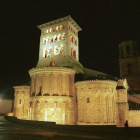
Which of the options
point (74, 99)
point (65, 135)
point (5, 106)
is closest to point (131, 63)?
point (74, 99)

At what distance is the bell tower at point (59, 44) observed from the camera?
35.1m

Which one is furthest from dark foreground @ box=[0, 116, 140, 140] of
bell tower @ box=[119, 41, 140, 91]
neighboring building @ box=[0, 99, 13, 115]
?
bell tower @ box=[119, 41, 140, 91]

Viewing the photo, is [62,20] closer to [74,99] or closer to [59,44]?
[59,44]

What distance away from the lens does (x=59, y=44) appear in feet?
120

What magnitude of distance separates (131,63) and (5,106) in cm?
3592

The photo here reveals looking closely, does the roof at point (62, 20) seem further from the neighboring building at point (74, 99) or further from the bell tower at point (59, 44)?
the neighboring building at point (74, 99)

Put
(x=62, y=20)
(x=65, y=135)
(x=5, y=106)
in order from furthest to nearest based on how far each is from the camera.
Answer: (x=5, y=106), (x=62, y=20), (x=65, y=135)

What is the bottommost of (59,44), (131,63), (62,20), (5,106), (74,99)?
(5,106)

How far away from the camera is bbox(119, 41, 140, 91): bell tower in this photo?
45.6m

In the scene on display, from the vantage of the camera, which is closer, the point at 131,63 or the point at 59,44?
the point at 59,44

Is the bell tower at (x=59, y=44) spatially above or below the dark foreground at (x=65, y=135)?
above

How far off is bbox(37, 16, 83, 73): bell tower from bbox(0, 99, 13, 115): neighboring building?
50.1 feet

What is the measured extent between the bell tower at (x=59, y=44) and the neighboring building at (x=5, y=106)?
50.1ft

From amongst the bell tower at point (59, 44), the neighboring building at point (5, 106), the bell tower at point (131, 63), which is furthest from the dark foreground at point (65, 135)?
the bell tower at point (131, 63)
